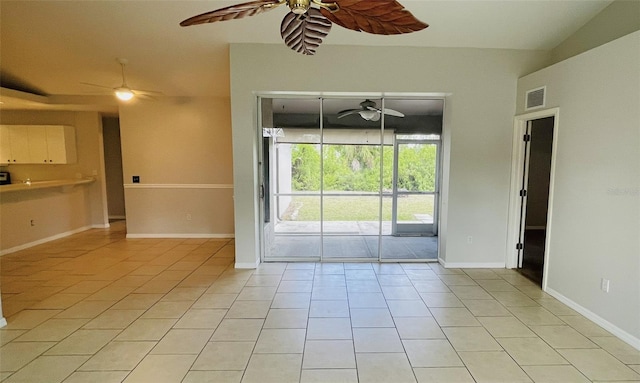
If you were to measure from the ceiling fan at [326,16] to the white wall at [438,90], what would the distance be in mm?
1968

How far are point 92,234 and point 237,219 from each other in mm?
4018

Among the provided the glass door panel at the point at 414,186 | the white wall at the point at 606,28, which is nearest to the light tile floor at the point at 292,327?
the glass door panel at the point at 414,186

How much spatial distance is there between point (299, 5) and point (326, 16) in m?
0.33

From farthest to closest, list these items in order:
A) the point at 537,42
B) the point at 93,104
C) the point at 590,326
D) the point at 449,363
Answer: the point at 93,104 < the point at 537,42 < the point at 590,326 < the point at 449,363

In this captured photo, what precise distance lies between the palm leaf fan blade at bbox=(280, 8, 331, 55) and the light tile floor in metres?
2.28

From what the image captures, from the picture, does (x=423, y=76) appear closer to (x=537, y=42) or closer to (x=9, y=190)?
(x=537, y=42)

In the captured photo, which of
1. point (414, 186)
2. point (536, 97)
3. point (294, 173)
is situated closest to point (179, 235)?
point (294, 173)

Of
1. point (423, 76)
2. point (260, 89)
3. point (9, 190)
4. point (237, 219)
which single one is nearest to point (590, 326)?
point (423, 76)

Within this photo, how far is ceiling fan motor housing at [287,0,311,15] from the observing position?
1.50 metres

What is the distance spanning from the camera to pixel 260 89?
12.5ft

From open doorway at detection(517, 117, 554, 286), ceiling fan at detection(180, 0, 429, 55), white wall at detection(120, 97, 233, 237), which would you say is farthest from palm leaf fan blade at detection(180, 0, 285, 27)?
open doorway at detection(517, 117, 554, 286)

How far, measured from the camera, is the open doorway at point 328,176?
14.1ft

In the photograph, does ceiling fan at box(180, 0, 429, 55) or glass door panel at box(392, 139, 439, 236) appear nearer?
ceiling fan at box(180, 0, 429, 55)

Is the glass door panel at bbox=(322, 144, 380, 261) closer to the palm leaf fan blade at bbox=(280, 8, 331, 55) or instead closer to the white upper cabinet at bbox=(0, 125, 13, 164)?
the palm leaf fan blade at bbox=(280, 8, 331, 55)
